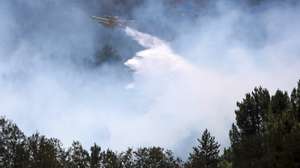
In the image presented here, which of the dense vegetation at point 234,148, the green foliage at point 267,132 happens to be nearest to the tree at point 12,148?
the dense vegetation at point 234,148

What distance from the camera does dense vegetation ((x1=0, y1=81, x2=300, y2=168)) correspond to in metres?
55.2

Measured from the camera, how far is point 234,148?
81125 mm

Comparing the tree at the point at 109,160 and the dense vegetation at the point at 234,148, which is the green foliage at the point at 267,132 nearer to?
the dense vegetation at the point at 234,148

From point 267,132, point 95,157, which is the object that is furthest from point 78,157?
point 267,132

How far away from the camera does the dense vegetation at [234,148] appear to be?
55219mm

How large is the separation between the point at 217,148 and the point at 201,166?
668 centimetres

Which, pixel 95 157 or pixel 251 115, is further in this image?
pixel 95 157

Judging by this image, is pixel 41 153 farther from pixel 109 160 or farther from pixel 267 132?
pixel 267 132

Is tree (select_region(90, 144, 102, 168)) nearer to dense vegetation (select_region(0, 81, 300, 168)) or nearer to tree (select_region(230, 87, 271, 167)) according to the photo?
dense vegetation (select_region(0, 81, 300, 168))

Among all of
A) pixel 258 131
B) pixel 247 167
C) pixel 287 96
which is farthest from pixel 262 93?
pixel 247 167

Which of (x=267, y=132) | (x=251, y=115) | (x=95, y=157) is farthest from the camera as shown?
(x=95, y=157)

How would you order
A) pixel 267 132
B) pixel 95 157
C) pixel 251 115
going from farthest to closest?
pixel 95 157 → pixel 251 115 → pixel 267 132

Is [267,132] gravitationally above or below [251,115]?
below

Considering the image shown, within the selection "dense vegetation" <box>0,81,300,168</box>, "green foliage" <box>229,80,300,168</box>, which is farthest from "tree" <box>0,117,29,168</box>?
"green foliage" <box>229,80,300,168</box>
